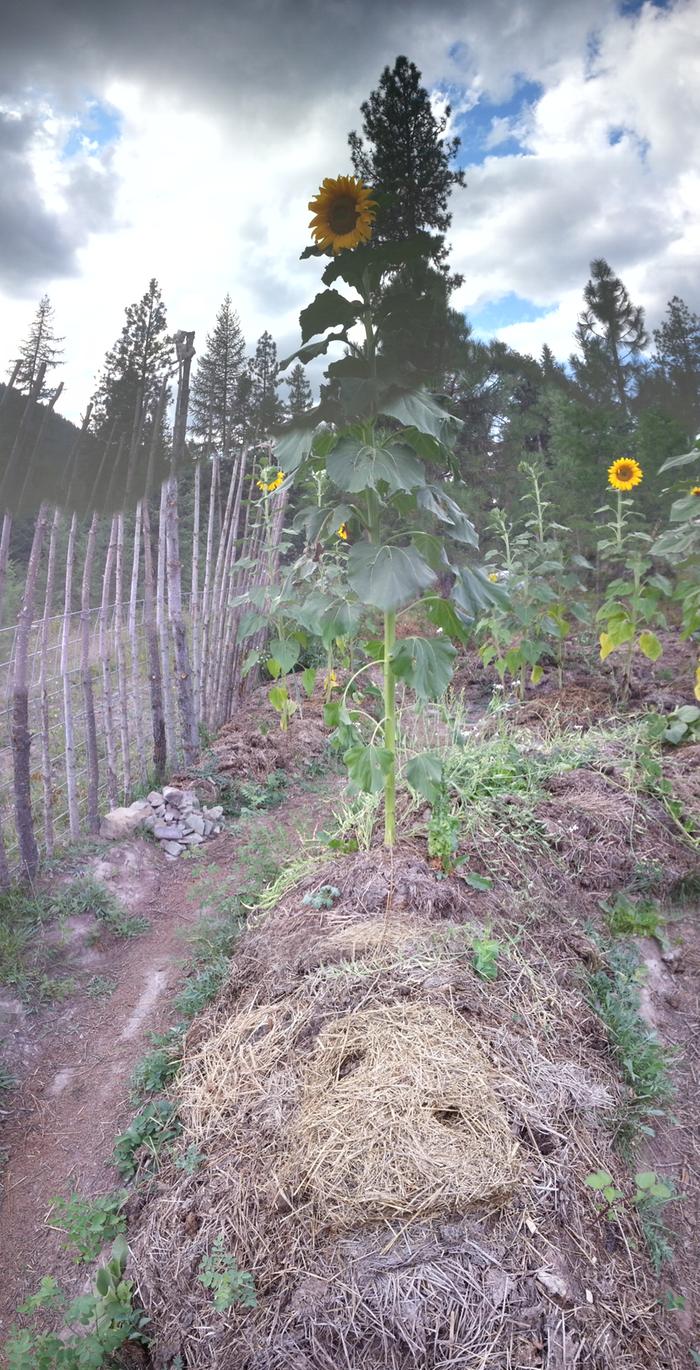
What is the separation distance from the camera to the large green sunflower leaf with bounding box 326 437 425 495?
77.6 inches

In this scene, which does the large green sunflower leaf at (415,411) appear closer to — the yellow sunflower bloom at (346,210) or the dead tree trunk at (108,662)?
the yellow sunflower bloom at (346,210)

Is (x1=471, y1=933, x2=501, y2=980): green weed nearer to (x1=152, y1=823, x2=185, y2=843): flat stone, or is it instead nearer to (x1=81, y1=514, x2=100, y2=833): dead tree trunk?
(x1=152, y1=823, x2=185, y2=843): flat stone

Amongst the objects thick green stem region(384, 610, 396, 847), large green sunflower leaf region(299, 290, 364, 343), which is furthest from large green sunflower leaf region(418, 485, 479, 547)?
large green sunflower leaf region(299, 290, 364, 343)

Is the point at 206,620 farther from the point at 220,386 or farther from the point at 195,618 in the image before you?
the point at 220,386

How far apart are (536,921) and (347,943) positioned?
0.67m

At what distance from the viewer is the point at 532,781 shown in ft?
10.2

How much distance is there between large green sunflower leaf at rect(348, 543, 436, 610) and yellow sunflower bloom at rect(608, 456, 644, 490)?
297 cm

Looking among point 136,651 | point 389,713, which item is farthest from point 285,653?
point 389,713

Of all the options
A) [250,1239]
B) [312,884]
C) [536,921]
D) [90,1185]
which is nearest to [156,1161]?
[90,1185]

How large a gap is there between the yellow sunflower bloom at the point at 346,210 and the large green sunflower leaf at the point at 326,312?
0.19m

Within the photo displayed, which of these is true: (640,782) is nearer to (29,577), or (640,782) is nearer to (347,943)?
(347,943)

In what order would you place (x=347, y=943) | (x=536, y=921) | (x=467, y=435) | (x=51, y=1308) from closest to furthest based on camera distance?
(x=51, y=1308)
(x=347, y=943)
(x=536, y=921)
(x=467, y=435)

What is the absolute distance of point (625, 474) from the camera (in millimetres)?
4527

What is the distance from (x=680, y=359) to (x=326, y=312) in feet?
5.06
